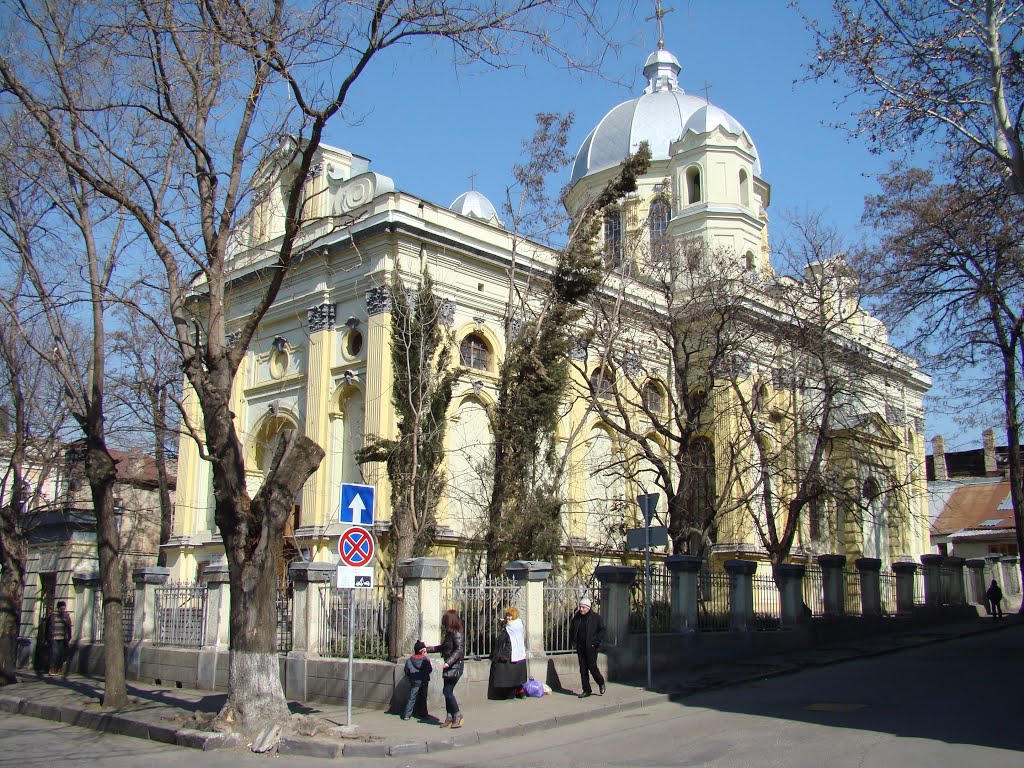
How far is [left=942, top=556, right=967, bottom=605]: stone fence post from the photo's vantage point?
93.5 ft

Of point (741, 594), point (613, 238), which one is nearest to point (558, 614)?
point (741, 594)

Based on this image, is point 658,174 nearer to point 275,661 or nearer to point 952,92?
point 952,92

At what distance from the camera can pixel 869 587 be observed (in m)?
24.1

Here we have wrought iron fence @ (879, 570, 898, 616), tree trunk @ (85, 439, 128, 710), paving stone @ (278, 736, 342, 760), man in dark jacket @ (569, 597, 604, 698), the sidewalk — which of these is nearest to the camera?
paving stone @ (278, 736, 342, 760)

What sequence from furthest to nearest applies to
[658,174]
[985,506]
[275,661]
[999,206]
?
[985,506] → [658,174] → [999,206] → [275,661]

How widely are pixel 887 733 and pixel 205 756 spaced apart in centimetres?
777

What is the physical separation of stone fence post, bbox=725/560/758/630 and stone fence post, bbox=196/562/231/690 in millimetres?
9866

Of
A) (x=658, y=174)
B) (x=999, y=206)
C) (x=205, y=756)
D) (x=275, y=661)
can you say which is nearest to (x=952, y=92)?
(x=999, y=206)

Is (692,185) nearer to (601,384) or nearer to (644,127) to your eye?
(644,127)

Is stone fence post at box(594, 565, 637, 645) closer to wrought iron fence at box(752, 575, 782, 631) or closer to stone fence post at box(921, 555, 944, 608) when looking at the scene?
wrought iron fence at box(752, 575, 782, 631)

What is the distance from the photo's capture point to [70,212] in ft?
51.4

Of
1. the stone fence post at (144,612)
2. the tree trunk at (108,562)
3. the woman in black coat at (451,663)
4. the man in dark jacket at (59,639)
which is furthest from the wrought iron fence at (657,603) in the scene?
the man in dark jacket at (59,639)

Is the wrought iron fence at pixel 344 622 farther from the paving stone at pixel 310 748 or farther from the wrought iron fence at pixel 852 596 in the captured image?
the wrought iron fence at pixel 852 596

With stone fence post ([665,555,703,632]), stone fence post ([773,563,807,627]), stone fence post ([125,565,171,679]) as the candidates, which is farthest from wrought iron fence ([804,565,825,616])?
stone fence post ([125,565,171,679])
